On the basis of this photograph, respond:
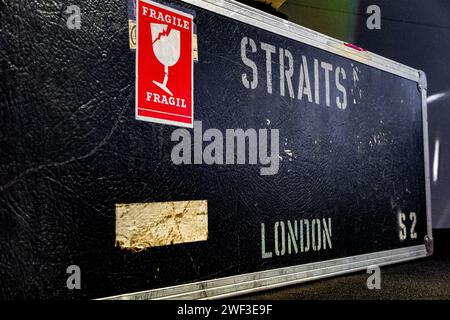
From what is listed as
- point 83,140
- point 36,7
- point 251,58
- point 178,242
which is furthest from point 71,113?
point 251,58

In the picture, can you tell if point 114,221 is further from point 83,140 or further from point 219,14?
point 219,14

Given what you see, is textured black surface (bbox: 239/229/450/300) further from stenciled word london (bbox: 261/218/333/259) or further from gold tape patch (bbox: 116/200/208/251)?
gold tape patch (bbox: 116/200/208/251)

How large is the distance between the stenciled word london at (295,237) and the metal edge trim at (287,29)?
1.28 ft

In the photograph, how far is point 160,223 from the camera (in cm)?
75

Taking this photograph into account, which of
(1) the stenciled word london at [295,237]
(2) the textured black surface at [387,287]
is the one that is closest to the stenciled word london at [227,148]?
(1) the stenciled word london at [295,237]

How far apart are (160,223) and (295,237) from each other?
34 cm

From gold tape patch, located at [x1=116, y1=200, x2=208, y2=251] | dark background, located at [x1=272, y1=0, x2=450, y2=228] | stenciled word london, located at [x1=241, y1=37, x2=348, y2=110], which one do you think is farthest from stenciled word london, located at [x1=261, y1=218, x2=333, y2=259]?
dark background, located at [x1=272, y1=0, x2=450, y2=228]

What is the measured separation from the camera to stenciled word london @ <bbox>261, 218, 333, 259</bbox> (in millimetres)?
917

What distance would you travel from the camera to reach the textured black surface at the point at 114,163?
1.99ft

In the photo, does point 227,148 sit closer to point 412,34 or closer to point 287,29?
point 287,29

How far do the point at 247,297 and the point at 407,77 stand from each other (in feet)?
2.69

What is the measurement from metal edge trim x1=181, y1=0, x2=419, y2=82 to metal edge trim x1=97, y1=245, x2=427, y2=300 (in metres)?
0.48

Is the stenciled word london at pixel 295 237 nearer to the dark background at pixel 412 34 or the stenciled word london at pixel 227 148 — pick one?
the stenciled word london at pixel 227 148

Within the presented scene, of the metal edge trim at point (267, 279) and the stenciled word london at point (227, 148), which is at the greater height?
the stenciled word london at point (227, 148)
